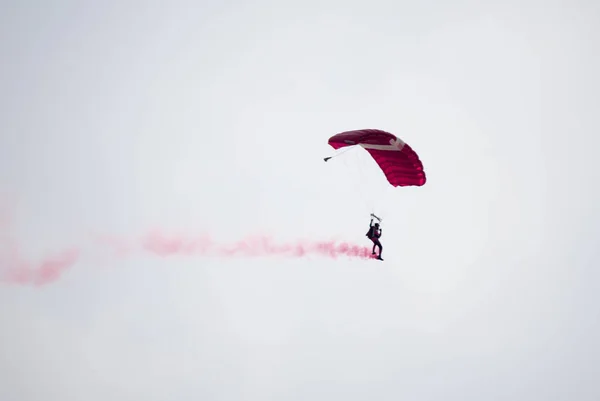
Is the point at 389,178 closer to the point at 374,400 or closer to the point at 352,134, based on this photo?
the point at 352,134

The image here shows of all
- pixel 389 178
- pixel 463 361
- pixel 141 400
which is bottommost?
pixel 141 400

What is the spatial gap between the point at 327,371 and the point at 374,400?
4.86 meters

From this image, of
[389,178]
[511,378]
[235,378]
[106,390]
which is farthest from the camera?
[511,378]

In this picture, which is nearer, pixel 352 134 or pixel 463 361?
pixel 352 134

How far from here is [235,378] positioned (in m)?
68.8

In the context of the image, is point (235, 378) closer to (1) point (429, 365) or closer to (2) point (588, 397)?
(1) point (429, 365)

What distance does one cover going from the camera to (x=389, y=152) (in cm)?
2762

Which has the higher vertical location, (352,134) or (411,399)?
(352,134)

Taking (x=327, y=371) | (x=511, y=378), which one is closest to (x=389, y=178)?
(x=327, y=371)

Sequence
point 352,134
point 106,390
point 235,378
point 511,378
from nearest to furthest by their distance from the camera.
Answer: point 352,134 → point 106,390 → point 235,378 → point 511,378

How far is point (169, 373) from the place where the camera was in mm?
64812

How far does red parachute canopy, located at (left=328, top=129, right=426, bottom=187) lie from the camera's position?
87.4 ft

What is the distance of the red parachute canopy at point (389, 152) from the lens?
26.6 metres

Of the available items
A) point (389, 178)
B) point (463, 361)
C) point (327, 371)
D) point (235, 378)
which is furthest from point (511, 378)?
point (389, 178)
